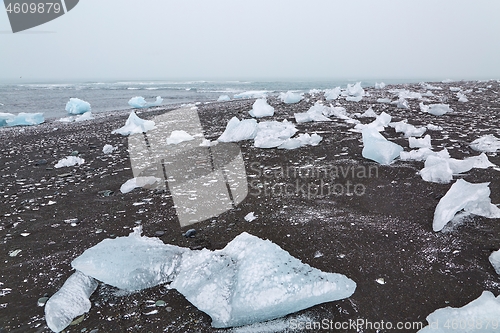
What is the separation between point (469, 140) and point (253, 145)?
2.63 metres

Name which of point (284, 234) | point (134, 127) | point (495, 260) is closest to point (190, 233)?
point (284, 234)

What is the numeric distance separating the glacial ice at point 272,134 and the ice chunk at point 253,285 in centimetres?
251

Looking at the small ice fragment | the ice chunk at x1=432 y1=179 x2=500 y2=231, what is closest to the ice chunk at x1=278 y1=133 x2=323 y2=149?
the small ice fragment

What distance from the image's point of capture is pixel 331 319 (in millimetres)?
1229

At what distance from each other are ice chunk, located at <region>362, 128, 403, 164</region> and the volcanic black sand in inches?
3.7

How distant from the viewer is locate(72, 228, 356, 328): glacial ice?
4.06 feet

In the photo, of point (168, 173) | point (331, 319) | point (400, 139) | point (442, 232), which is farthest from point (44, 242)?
point (400, 139)

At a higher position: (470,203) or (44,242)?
(470,203)

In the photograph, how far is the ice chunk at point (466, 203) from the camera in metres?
1.81

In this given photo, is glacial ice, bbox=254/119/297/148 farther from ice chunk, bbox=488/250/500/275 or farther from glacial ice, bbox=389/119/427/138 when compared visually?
ice chunk, bbox=488/250/500/275

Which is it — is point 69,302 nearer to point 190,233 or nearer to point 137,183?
point 190,233

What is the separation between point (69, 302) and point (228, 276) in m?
0.68

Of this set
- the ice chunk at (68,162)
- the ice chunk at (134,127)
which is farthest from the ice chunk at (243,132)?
the ice chunk at (134,127)

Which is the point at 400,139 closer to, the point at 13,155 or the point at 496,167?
the point at 496,167
